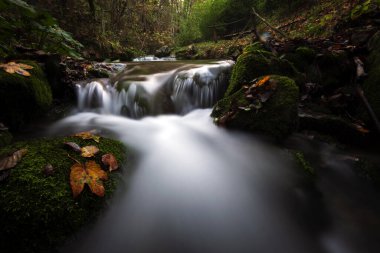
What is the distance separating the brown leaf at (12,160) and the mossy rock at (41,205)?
0.03 m

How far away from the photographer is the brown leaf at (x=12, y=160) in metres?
1.51

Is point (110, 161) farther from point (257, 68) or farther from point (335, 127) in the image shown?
point (257, 68)

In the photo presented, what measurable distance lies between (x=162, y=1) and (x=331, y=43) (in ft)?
65.9

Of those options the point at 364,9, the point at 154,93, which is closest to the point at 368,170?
the point at 154,93

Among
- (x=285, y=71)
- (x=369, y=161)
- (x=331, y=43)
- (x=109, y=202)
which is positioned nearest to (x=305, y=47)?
(x=331, y=43)

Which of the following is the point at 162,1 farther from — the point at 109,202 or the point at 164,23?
the point at 109,202

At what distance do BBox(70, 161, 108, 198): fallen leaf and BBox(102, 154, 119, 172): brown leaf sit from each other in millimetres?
106

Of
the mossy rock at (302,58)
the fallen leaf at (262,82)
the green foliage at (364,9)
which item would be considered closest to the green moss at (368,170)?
the fallen leaf at (262,82)

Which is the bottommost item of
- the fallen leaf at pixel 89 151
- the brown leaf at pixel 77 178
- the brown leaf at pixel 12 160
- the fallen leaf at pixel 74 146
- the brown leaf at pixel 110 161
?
the brown leaf at pixel 110 161

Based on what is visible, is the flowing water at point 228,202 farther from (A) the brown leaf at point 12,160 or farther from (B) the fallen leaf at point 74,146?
(A) the brown leaf at point 12,160

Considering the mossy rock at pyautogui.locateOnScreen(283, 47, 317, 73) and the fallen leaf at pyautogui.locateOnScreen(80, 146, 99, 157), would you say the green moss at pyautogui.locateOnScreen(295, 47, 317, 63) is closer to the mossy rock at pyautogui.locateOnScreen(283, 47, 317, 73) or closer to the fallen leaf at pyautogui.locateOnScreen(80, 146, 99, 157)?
the mossy rock at pyautogui.locateOnScreen(283, 47, 317, 73)

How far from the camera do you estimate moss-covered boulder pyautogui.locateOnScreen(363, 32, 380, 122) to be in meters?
2.79

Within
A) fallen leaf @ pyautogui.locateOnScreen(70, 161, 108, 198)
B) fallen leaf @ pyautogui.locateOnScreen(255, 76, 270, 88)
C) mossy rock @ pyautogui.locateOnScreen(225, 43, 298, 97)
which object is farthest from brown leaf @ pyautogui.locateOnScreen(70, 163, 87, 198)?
mossy rock @ pyautogui.locateOnScreen(225, 43, 298, 97)

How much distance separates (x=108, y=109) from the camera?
176 inches
